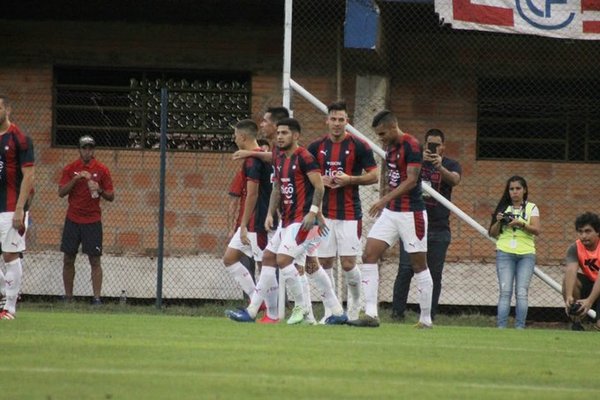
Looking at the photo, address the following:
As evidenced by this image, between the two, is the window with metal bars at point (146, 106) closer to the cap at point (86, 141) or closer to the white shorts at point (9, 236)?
the cap at point (86, 141)

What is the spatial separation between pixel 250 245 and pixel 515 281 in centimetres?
312

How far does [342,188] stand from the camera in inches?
535

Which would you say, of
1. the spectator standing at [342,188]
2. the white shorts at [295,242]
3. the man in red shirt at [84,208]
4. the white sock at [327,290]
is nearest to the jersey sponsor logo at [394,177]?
the spectator standing at [342,188]

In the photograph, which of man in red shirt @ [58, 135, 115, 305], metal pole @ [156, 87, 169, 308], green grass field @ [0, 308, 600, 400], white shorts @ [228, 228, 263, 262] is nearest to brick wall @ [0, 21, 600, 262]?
man in red shirt @ [58, 135, 115, 305]

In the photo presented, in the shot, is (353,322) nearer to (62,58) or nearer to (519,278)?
(519,278)

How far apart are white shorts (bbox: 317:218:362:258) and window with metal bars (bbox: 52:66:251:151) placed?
558 centimetres

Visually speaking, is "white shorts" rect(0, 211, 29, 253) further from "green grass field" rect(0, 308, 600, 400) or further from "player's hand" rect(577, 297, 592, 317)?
"player's hand" rect(577, 297, 592, 317)

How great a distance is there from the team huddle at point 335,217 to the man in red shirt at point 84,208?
414 centimetres

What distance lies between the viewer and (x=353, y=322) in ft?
43.1

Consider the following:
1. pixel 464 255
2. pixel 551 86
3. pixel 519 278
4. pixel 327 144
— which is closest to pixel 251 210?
pixel 327 144

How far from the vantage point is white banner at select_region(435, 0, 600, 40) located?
16.3 meters

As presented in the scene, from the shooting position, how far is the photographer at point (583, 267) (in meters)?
15.1

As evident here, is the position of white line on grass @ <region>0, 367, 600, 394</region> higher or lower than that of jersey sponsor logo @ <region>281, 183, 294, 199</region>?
lower

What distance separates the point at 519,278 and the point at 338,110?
10.9 feet
